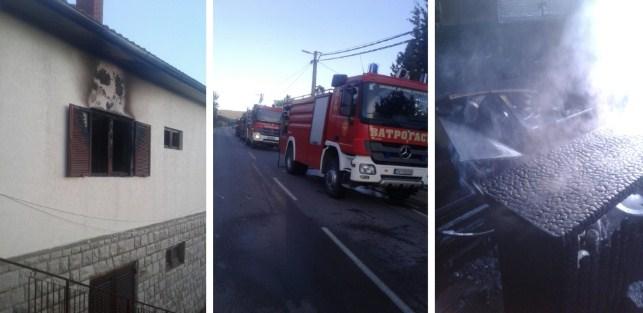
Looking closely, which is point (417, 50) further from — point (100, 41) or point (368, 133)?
point (100, 41)

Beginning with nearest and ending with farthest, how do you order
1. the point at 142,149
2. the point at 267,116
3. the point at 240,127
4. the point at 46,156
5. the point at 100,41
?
the point at 46,156 → the point at 100,41 → the point at 142,149 → the point at 240,127 → the point at 267,116

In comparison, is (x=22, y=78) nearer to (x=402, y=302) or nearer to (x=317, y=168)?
(x=317, y=168)

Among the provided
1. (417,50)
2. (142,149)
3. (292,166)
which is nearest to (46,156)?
(142,149)

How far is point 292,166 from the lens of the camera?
7.62ft

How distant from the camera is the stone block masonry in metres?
1.84

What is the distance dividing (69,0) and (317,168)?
1.43 metres

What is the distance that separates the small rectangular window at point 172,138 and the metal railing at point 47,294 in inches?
28.6

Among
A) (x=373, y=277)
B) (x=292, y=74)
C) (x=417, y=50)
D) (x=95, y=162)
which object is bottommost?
(x=373, y=277)

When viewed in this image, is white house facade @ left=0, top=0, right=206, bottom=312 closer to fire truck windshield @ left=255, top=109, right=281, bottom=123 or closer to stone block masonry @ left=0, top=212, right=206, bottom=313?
stone block masonry @ left=0, top=212, right=206, bottom=313

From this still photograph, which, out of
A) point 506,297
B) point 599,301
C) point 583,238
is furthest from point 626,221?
point 506,297

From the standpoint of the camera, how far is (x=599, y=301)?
83.2 inches

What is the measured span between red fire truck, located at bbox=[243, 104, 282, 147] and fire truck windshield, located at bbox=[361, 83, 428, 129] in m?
0.49

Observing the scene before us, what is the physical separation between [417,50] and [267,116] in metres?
0.89

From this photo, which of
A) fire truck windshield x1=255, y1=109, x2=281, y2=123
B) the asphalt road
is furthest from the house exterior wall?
fire truck windshield x1=255, y1=109, x2=281, y2=123
